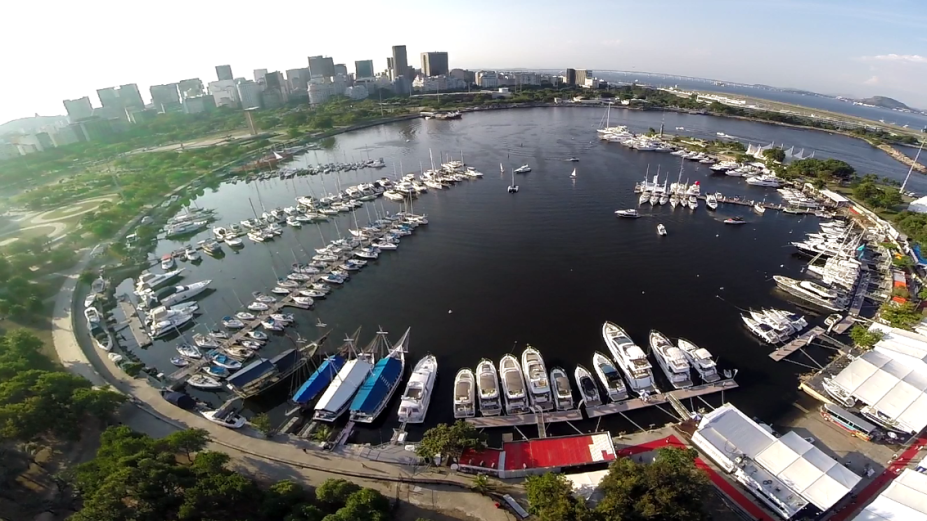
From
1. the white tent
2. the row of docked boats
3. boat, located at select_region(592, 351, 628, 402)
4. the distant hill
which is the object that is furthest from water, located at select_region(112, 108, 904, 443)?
the distant hill

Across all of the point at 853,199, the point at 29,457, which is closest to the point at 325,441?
the point at 29,457

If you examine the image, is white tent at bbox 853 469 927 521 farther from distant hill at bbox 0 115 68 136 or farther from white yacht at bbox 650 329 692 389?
distant hill at bbox 0 115 68 136

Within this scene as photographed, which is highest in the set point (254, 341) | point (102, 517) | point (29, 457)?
point (102, 517)

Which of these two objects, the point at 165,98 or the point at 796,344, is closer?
the point at 796,344

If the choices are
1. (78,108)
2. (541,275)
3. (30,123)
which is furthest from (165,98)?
(541,275)

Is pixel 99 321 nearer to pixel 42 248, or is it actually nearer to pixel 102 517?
pixel 42 248

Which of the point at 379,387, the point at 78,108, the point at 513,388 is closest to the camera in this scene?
the point at 513,388

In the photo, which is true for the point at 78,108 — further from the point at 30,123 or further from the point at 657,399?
the point at 657,399
